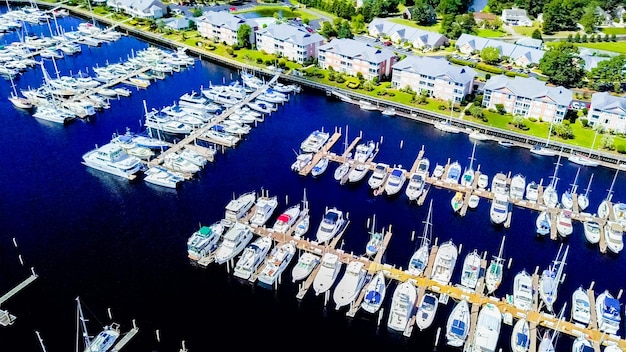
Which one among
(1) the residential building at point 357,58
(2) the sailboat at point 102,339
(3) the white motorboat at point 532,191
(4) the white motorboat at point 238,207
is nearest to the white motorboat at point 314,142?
(4) the white motorboat at point 238,207

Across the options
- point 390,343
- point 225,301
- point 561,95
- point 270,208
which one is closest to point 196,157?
point 270,208

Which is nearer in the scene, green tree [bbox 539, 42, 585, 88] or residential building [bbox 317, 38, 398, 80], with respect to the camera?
green tree [bbox 539, 42, 585, 88]

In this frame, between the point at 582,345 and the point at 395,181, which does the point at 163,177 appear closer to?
the point at 395,181

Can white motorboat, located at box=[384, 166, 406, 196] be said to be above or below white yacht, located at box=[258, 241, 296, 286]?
above

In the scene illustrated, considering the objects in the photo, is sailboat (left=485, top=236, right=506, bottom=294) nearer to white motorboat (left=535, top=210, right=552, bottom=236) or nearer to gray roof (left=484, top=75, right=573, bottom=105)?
white motorboat (left=535, top=210, right=552, bottom=236)

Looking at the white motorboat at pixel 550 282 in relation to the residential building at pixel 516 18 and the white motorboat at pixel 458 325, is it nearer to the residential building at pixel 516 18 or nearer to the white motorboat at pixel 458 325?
the white motorboat at pixel 458 325

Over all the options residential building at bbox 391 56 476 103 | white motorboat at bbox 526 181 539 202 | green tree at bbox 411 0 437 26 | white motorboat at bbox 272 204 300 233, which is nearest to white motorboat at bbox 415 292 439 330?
white motorboat at bbox 272 204 300 233

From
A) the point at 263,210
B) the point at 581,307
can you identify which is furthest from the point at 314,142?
the point at 581,307

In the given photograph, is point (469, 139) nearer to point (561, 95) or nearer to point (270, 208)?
point (561, 95)
